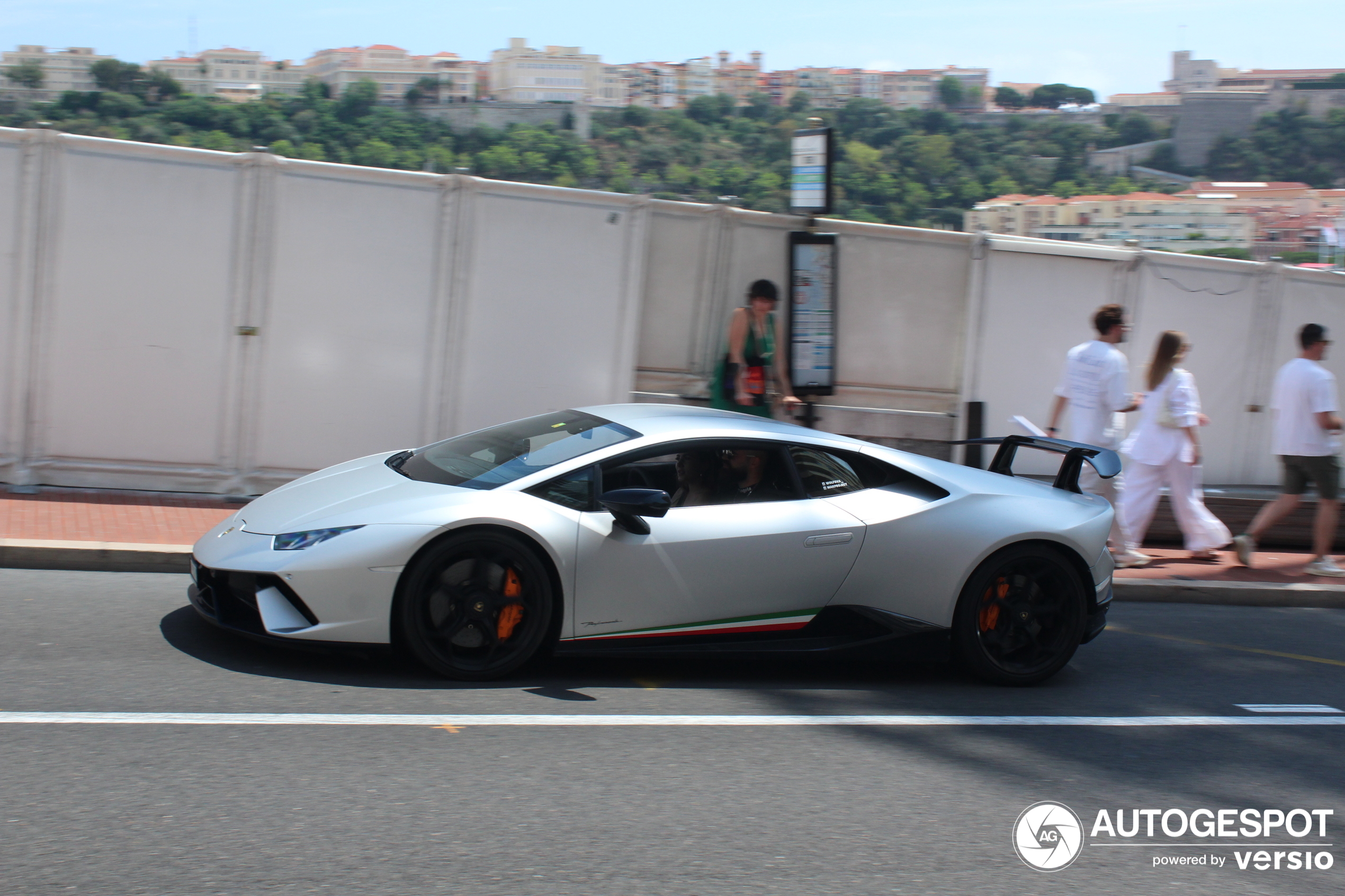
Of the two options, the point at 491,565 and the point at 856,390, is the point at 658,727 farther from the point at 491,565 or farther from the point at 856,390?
the point at 856,390

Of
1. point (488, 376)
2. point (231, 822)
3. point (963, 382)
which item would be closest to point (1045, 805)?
point (231, 822)

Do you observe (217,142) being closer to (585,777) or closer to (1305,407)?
(585,777)

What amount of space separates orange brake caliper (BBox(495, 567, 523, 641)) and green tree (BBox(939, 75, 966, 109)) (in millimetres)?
Answer: 41584

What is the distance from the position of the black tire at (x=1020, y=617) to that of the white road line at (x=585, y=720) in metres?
0.46

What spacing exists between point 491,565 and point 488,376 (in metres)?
4.70

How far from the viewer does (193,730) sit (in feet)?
13.5

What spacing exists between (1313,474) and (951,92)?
47.7 meters

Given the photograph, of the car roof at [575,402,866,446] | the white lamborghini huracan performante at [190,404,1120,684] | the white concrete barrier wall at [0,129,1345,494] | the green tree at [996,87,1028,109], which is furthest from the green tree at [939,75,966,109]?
the white lamborghini huracan performante at [190,404,1120,684]

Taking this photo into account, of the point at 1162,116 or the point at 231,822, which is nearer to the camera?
the point at 231,822

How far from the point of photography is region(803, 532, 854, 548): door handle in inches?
209

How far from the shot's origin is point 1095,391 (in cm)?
880

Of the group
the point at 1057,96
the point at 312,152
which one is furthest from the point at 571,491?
the point at 1057,96

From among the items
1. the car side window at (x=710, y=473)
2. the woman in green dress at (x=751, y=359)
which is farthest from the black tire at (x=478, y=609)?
the woman in green dress at (x=751, y=359)

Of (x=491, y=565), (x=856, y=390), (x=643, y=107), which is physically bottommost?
(x=491, y=565)
